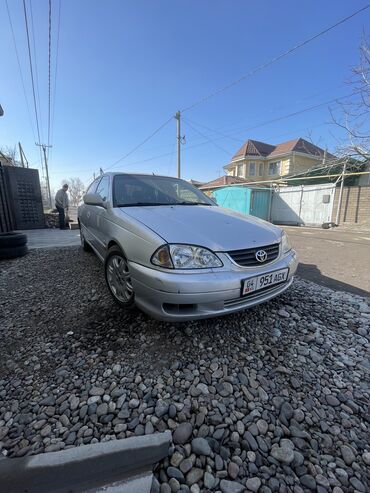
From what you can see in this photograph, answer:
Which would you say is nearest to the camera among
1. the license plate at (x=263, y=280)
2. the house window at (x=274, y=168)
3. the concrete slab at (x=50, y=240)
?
the license plate at (x=263, y=280)

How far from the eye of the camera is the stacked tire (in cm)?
426

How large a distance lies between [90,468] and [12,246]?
174 inches

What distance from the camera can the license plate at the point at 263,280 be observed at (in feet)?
5.83

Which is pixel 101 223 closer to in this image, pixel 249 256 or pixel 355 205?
pixel 249 256

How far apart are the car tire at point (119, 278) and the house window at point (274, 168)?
27278 mm

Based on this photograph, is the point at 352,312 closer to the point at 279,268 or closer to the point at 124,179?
the point at 279,268

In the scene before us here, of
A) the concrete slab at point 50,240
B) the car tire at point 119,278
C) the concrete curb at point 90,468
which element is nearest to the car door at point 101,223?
the car tire at point 119,278

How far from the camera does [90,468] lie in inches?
44.2

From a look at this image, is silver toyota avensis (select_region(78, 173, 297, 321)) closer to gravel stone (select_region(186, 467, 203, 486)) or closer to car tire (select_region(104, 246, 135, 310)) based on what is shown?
car tire (select_region(104, 246, 135, 310))

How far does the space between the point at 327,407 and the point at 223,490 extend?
848 millimetres

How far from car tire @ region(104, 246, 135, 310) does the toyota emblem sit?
1.10 metres

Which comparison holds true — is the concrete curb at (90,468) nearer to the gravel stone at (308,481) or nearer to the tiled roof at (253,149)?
the gravel stone at (308,481)

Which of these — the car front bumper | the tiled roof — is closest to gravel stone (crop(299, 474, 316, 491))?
the car front bumper

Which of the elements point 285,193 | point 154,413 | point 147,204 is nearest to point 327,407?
point 154,413
